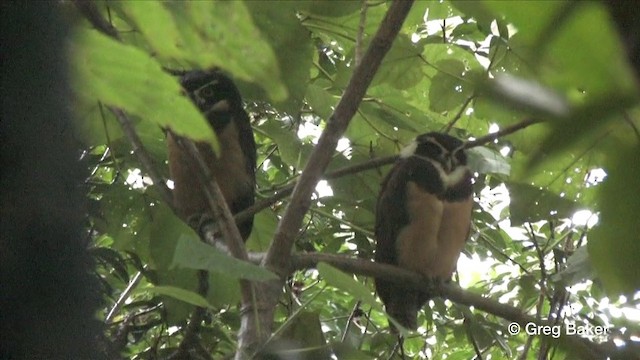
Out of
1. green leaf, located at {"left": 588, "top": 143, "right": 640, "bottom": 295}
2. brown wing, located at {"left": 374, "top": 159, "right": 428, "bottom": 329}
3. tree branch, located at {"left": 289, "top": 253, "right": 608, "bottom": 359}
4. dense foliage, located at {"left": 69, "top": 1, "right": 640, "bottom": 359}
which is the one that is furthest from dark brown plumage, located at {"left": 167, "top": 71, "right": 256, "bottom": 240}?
green leaf, located at {"left": 588, "top": 143, "right": 640, "bottom": 295}

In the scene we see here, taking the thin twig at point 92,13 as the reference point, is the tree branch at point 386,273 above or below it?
above

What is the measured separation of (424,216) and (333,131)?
1415mm

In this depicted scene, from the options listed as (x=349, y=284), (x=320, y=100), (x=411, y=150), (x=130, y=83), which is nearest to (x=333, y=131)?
(x=349, y=284)

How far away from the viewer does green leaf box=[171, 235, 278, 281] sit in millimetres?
792

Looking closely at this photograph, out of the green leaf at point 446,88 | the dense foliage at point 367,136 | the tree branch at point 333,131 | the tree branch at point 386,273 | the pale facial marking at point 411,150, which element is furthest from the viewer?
the pale facial marking at point 411,150

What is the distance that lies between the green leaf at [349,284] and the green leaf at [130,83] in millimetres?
437

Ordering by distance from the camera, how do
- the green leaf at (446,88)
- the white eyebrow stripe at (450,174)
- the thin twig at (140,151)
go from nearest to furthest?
the thin twig at (140,151) → the green leaf at (446,88) → the white eyebrow stripe at (450,174)

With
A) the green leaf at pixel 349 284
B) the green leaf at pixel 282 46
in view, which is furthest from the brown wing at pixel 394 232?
the green leaf at pixel 349 284

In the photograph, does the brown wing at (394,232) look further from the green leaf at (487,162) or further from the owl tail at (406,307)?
the green leaf at (487,162)

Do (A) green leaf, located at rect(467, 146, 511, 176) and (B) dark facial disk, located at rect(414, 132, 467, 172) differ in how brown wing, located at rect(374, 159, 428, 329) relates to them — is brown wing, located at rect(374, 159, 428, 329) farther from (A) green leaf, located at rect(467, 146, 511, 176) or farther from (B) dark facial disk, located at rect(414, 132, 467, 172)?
(A) green leaf, located at rect(467, 146, 511, 176)

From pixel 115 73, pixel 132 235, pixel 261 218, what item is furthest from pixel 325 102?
pixel 115 73

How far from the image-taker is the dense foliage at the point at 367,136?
19 cm

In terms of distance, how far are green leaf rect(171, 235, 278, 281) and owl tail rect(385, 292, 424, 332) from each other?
1.70m

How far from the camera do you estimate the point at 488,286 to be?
2.91m
